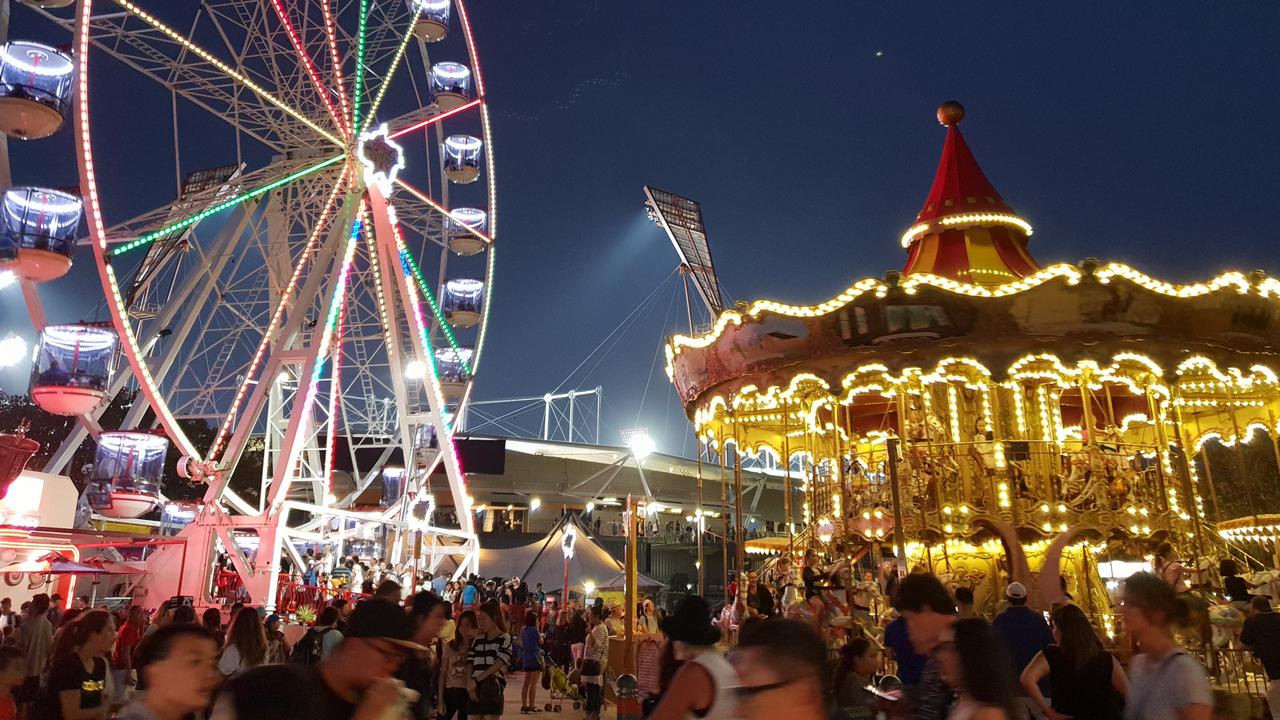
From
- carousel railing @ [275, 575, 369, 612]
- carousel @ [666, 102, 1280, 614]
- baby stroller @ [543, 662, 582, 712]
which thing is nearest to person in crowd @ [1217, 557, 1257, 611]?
carousel @ [666, 102, 1280, 614]

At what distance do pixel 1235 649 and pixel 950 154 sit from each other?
10109mm

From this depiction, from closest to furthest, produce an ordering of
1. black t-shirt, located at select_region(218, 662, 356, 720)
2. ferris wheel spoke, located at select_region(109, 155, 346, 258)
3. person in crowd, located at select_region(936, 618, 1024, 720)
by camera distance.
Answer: black t-shirt, located at select_region(218, 662, 356, 720) → person in crowd, located at select_region(936, 618, 1024, 720) → ferris wheel spoke, located at select_region(109, 155, 346, 258)

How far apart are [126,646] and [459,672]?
9.81ft

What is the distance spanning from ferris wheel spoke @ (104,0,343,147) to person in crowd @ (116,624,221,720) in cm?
1489

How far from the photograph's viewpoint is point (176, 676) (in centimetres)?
274

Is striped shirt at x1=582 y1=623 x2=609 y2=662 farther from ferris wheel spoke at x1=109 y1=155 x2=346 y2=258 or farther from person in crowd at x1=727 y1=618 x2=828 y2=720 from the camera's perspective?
ferris wheel spoke at x1=109 y1=155 x2=346 y2=258

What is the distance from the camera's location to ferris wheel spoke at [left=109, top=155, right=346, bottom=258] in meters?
15.2

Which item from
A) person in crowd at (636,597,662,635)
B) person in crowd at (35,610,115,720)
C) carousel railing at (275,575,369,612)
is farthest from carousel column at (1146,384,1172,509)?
carousel railing at (275,575,369,612)

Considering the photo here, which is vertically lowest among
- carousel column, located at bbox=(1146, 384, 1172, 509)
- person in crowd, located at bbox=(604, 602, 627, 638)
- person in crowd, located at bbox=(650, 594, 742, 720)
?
person in crowd, located at bbox=(604, 602, 627, 638)

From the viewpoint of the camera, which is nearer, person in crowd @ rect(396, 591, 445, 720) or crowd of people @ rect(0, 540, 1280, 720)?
crowd of people @ rect(0, 540, 1280, 720)

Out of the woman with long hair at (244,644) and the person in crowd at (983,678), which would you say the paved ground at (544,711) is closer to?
the woman with long hair at (244,644)

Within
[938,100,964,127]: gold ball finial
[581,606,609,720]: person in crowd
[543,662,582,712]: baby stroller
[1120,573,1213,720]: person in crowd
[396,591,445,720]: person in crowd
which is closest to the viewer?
[1120,573,1213,720]: person in crowd

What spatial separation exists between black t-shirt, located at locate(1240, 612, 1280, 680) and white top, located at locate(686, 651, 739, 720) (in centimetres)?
470

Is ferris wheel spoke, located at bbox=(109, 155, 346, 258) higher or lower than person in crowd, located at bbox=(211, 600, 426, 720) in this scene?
higher
